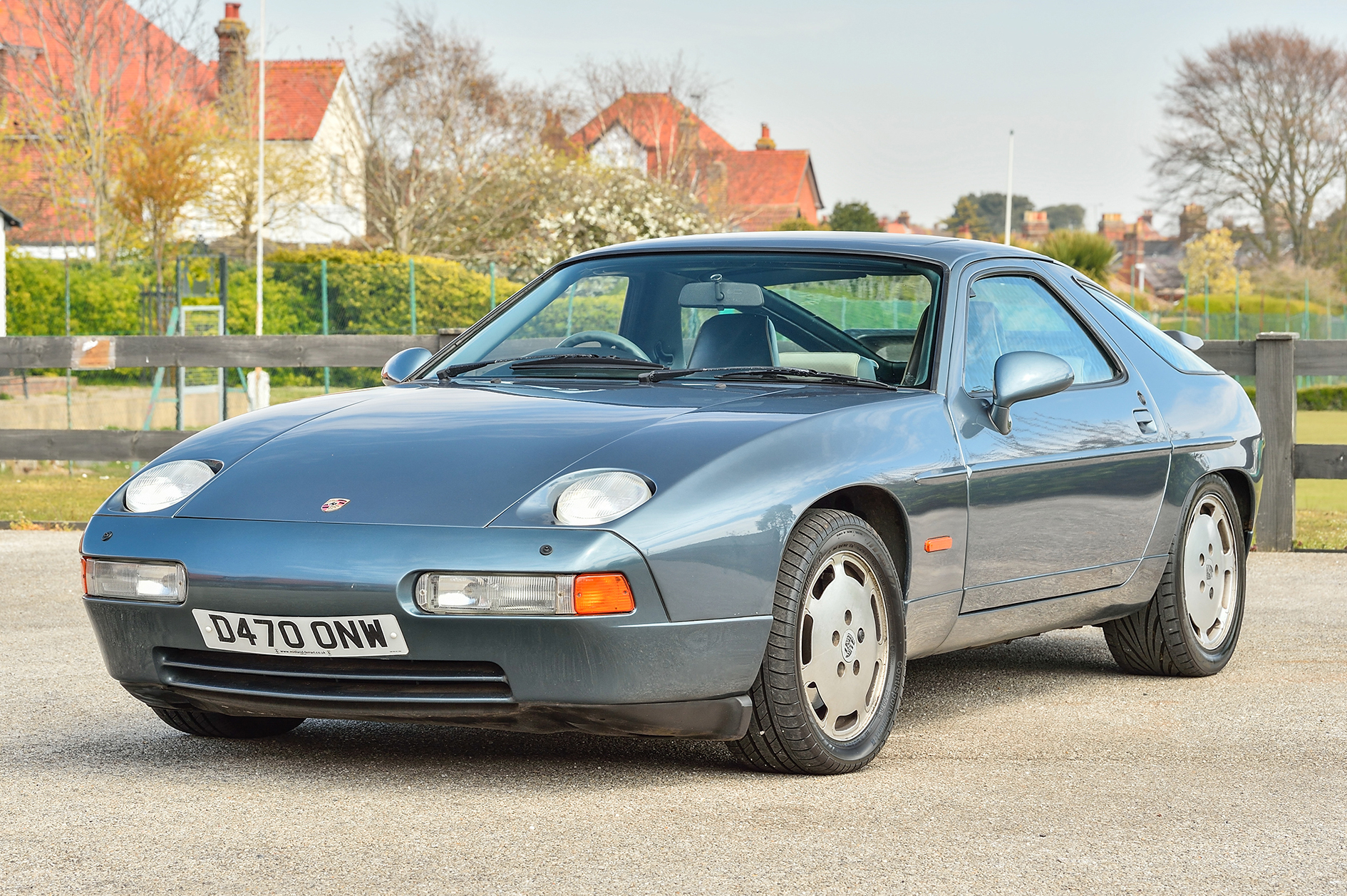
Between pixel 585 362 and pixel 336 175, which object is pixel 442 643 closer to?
pixel 585 362

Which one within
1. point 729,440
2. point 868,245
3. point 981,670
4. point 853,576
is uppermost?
point 868,245

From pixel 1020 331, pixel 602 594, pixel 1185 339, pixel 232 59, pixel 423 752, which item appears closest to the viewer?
pixel 602 594

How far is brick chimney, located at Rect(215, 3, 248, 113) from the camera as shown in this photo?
132ft

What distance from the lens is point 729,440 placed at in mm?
3938

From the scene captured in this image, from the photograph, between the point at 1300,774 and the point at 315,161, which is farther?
the point at 315,161

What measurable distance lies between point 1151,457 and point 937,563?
132 centimetres

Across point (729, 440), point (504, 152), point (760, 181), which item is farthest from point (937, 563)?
point (760, 181)

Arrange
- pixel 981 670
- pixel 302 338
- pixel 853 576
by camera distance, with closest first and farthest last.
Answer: pixel 853 576
pixel 981 670
pixel 302 338

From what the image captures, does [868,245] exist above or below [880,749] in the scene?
above

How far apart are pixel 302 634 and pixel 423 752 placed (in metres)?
0.75

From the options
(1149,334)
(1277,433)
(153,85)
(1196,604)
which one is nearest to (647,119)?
(153,85)

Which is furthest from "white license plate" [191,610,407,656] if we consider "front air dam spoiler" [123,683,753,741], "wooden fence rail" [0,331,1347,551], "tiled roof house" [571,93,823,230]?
"tiled roof house" [571,93,823,230]

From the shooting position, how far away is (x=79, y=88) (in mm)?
35094

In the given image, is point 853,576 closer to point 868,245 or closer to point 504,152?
point 868,245
